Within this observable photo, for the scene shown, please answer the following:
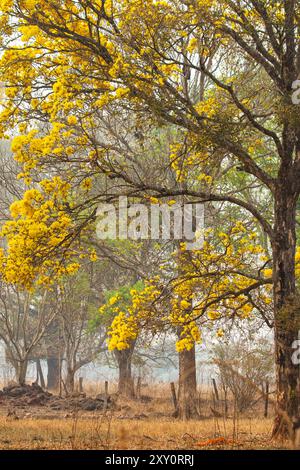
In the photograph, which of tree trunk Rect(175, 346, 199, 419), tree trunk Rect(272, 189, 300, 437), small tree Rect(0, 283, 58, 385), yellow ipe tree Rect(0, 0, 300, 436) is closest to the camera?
yellow ipe tree Rect(0, 0, 300, 436)

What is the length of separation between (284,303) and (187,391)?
29.9 ft

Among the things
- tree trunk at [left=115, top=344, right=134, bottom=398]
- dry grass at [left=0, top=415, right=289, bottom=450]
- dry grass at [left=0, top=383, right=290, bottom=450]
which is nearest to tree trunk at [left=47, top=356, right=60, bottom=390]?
tree trunk at [left=115, top=344, right=134, bottom=398]

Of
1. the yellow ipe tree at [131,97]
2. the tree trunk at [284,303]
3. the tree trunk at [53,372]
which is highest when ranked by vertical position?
the yellow ipe tree at [131,97]

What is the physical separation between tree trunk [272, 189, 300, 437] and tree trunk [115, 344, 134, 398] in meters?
15.5

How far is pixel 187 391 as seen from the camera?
1934 centimetres

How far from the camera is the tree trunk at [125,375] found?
26044mm

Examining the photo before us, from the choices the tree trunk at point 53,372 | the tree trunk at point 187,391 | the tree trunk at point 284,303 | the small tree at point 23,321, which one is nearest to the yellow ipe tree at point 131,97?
the tree trunk at point 284,303

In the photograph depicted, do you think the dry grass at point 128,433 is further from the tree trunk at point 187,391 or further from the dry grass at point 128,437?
the tree trunk at point 187,391

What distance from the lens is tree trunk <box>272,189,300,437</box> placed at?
34.8ft

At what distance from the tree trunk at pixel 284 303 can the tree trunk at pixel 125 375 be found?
610 inches

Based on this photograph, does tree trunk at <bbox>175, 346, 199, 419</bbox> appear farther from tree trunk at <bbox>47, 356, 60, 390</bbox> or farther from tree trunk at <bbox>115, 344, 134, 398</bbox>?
tree trunk at <bbox>47, 356, 60, 390</bbox>

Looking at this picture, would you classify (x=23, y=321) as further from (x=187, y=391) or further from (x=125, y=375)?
(x=187, y=391)

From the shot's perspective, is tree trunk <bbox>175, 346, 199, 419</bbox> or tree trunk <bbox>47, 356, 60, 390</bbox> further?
tree trunk <bbox>47, 356, 60, 390</bbox>

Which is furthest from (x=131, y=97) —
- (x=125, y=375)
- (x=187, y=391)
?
(x=125, y=375)
